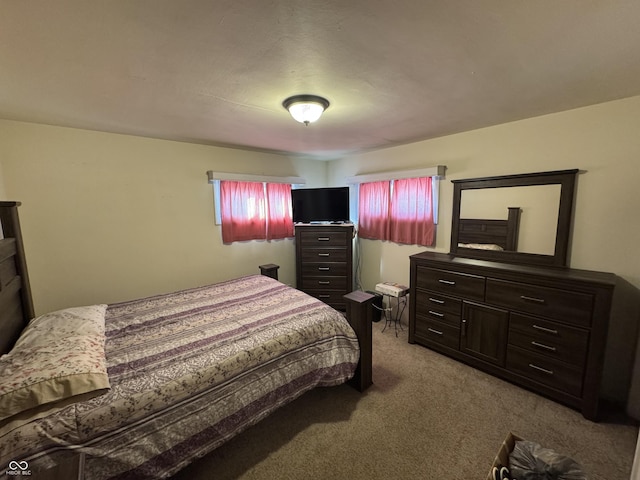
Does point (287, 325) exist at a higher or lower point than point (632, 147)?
lower

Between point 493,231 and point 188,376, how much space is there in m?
2.86

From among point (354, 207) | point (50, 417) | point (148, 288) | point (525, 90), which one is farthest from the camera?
point (354, 207)

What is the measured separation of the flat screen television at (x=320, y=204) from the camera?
12.1ft

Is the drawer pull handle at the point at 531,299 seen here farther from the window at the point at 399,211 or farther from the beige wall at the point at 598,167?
the window at the point at 399,211

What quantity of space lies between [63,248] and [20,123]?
3.66 feet

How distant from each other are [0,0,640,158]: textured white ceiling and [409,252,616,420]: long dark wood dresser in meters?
1.35

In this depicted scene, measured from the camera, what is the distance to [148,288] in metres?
2.88

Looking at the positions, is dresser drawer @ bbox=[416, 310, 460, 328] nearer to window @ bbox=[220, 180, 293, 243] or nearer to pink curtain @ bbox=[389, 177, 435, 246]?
pink curtain @ bbox=[389, 177, 435, 246]

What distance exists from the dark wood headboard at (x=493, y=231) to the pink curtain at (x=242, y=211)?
257 cm

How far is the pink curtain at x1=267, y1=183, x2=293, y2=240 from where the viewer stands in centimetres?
373

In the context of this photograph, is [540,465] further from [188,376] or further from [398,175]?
[398,175]

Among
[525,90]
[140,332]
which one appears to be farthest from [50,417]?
[525,90]

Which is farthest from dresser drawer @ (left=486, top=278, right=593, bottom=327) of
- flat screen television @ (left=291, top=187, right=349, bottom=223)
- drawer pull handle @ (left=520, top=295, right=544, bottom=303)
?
flat screen television @ (left=291, top=187, right=349, bottom=223)

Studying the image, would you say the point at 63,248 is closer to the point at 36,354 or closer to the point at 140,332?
the point at 140,332
